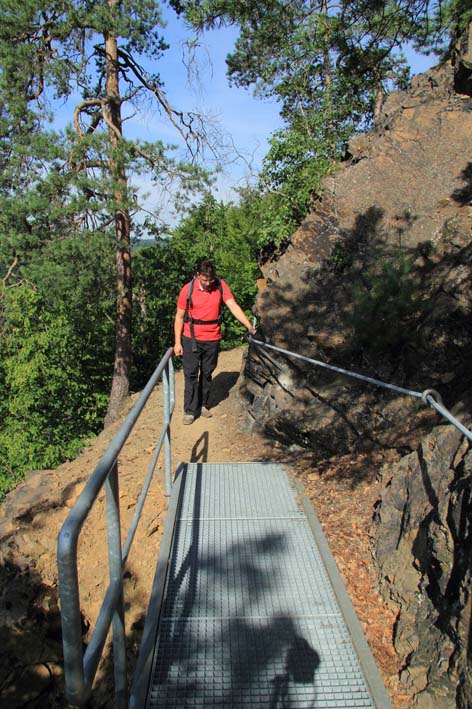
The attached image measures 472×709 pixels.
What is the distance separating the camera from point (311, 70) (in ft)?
40.5

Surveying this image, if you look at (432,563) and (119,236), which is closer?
(432,563)

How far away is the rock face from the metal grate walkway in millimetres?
Result: 352

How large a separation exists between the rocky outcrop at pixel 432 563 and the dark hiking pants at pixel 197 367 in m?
2.94

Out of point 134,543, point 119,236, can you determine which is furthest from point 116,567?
point 119,236

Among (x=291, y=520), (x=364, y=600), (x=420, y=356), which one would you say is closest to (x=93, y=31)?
(x=420, y=356)

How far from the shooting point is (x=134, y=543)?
167 inches

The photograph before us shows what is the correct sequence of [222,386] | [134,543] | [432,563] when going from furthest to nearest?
1. [222,386]
2. [134,543]
3. [432,563]

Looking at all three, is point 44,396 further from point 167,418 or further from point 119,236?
point 167,418

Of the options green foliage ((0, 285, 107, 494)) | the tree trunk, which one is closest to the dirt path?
the tree trunk

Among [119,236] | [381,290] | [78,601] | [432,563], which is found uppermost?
[119,236]

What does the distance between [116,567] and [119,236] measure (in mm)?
7887

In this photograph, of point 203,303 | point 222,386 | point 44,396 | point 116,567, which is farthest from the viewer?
point 44,396

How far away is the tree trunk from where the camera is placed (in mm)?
7785

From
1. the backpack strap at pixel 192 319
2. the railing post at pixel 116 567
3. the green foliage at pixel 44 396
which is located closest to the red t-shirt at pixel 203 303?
the backpack strap at pixel 192 319
